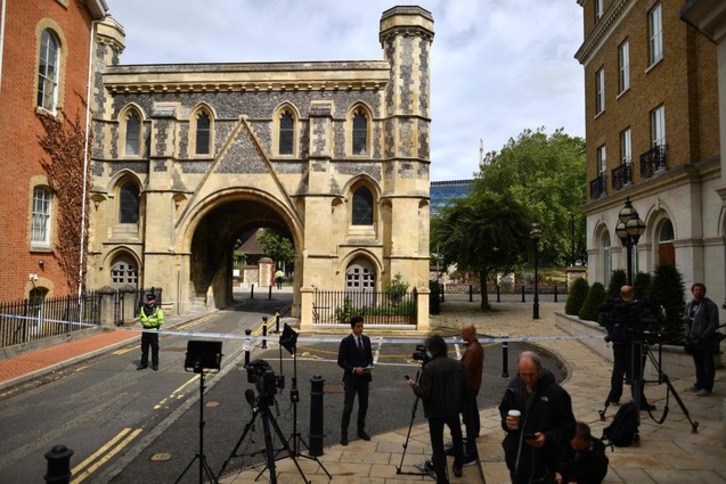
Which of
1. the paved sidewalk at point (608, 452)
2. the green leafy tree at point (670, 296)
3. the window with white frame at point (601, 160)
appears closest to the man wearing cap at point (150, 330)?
the paved sidewalk at point (608, 452)

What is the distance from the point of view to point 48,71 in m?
16.4

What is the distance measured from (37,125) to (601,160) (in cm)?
2017

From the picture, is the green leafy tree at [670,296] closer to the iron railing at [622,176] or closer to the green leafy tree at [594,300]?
the green leafy tree at [594,300]

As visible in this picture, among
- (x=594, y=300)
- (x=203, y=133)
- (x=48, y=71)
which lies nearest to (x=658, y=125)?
(x=594, y=300)

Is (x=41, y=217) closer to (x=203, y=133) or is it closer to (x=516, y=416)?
(x=203, y=133)

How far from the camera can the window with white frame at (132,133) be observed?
2416cm

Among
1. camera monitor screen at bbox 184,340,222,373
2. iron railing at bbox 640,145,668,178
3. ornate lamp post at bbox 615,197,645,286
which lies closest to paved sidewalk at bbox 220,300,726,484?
camera monitor screen at bbox 184,340,222,373

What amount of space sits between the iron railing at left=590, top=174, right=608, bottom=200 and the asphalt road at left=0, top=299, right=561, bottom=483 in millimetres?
→ 9253

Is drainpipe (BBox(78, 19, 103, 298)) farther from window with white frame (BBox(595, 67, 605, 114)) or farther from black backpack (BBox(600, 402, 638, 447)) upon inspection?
window with white frame (BBox(595, 67, 605, 114))

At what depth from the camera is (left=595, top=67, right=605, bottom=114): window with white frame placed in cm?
1911

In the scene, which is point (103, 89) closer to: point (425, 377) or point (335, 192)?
point (335, 192)

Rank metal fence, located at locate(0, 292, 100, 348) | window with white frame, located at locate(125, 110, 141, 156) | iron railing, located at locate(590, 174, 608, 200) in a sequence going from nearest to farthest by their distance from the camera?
metal fence, located at locate(0, 292, 100, 348) → iron railing, located at locate(590, 174, 608, 200) → window with white frame, located at locate(125, 110, 141, 156)

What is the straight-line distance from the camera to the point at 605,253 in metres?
Answer: 19.5

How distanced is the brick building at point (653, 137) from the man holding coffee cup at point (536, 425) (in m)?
8.18
